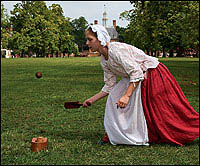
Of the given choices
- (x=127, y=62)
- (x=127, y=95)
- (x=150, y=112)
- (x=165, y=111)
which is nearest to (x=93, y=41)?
(x=127, y=62)

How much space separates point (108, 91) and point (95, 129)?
3.67 feet

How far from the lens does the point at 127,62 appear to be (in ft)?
15.1

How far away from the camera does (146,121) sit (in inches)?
193

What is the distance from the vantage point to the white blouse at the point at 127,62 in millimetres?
4605

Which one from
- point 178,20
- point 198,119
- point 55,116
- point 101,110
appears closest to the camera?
point 198,119

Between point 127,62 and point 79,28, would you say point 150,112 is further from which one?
point 79,28

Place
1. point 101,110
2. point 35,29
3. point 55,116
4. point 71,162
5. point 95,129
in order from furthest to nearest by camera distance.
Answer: point 35,29
point 101,110
point 55,116
point 95,129
point 71,162

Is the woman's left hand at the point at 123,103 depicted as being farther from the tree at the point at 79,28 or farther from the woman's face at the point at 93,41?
the tree at the point at 79,28

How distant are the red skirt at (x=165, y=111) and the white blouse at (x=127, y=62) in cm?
14

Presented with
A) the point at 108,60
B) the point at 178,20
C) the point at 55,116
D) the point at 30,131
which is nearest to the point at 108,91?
the point at 108,60

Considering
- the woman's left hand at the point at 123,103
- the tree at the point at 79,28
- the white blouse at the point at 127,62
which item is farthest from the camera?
the tree at the point at 79,28

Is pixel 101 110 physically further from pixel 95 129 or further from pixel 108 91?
pixel 108 91

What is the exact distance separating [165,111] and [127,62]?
0.87m

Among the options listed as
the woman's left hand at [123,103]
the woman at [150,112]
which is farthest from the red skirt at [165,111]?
the woman's left hand at [123,103]
